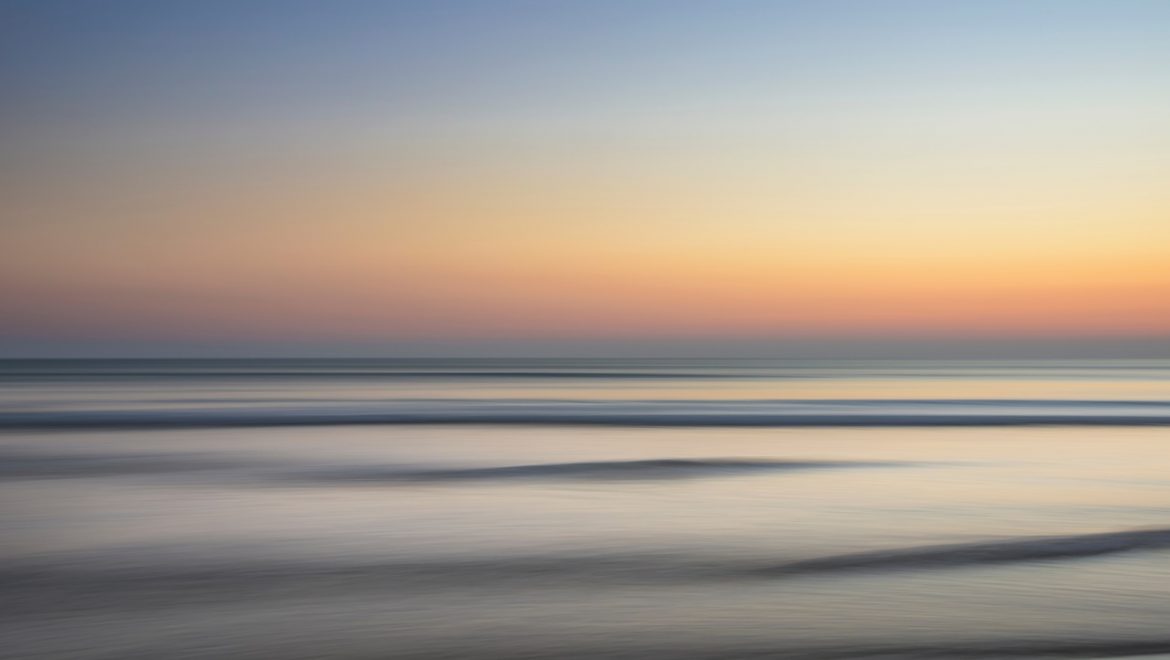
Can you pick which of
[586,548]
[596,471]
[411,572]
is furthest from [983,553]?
[596,471]

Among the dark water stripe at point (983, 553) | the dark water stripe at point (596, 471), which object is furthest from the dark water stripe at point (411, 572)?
the dark water stripe at point (596, 471)

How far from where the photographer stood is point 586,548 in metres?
8.77

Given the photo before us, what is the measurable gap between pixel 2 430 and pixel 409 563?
17556 millimetres

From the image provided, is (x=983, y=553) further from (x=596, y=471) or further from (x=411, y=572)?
Result: (x=596, y=471)

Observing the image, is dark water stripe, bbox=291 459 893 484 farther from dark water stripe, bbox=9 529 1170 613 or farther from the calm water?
dark water stripe, bbox=9 529 1170 613

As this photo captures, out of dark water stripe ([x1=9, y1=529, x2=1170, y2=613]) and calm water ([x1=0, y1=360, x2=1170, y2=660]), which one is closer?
calm water ([x1=0, y1=360, x2=1170, y2=660])

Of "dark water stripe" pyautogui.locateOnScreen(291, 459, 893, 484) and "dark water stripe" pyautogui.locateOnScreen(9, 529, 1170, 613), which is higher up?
"dark water stripe" pyautogui.locateOnScreen(291, 459, 893, 484)

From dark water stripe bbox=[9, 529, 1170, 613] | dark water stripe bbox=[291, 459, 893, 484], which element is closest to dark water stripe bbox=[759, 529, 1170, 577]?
dark water stripe bbox=[9, 529, 1170, 613]

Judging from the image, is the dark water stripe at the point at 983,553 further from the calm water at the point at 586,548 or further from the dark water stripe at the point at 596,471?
the dark water stripe at the point at 596,471

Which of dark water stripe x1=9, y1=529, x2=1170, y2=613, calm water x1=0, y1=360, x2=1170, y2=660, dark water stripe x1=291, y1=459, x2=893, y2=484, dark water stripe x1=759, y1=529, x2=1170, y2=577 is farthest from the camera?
dark water stripe x1=291, y1=459, x2=893, y2=484

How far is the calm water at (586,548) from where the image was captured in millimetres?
5914

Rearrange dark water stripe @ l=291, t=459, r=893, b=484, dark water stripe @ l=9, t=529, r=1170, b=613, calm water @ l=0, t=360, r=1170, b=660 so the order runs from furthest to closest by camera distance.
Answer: dark water stripe @ l=291, t=459, r=893, b=484
dark water stripe @ l=9, t=529, r=1170, b=613
calm water @ l=0, t=360, r=1170, b=660

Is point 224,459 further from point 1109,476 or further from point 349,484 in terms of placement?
point 1109,476

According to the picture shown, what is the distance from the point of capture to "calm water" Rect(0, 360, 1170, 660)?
5914 millimetres
